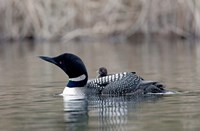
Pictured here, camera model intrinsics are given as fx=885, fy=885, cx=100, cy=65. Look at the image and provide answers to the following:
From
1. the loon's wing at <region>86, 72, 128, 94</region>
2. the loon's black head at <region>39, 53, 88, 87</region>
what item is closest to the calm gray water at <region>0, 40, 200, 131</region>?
the loon's wing at <region>86, 72, 128, 94</region>

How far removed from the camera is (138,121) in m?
8.04

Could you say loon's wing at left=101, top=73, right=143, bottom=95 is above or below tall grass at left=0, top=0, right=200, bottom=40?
below

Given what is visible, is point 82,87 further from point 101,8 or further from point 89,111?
point 101,8

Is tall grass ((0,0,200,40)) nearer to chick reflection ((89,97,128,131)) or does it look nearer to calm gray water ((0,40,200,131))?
calm gray water ((0,40,200,131))

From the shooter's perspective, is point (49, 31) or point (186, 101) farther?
point (49, 31)

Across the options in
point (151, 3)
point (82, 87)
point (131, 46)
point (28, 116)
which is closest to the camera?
point (28, 116)

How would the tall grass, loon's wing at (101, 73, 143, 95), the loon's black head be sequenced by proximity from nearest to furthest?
loon's wing at (101, 73, 143, 95) → the loon's black head → the tall grass

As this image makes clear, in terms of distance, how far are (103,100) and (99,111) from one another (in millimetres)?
1066

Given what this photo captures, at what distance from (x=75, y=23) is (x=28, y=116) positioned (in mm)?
17321

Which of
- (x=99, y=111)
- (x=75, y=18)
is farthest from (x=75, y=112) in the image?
(x=75, y=18)

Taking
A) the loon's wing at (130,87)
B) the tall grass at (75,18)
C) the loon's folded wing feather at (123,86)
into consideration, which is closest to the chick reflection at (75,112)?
the loon's folded wing feather at (123,86)

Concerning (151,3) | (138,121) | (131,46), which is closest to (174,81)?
(138,121)

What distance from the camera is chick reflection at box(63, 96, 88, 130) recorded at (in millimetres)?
7937

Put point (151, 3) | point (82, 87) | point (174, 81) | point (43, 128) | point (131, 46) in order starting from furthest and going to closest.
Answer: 1. point (151, 3)
2. point (131, 46)
3. point (174, 81)
4. point (82, 87)
5. point (43, 128)
